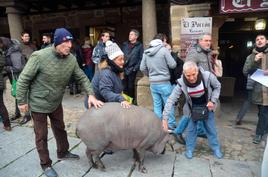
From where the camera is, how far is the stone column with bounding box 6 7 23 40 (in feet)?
29.4

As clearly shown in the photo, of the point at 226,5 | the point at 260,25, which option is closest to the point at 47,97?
the point at 226,5

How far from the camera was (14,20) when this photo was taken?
903cm

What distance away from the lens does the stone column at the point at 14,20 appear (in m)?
8.96

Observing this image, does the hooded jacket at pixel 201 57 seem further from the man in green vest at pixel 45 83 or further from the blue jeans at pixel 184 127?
the man in green vest at pixel 45 83

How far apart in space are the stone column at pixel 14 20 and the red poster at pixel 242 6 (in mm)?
6425

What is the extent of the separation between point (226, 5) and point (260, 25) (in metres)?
4.00

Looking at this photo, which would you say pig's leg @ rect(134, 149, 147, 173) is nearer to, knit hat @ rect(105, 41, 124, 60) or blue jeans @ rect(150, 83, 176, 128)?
knit hat @ rect(105, 41, 124, 60)

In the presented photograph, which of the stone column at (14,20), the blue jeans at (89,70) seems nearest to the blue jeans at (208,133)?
the blue jeans at (89,70)

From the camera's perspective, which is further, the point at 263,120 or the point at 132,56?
the point at 132,56

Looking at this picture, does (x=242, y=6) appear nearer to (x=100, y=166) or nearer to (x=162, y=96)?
(x=162, y=96)

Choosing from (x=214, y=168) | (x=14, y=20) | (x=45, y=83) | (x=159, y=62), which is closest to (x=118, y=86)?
(x=45, y=83)

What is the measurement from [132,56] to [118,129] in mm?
2874

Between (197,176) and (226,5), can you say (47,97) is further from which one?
(226,5)

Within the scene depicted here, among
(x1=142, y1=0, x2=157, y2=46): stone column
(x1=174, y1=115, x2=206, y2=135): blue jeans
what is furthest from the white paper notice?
(x1=142, y1=0, x2=157, y2=46): stone column
